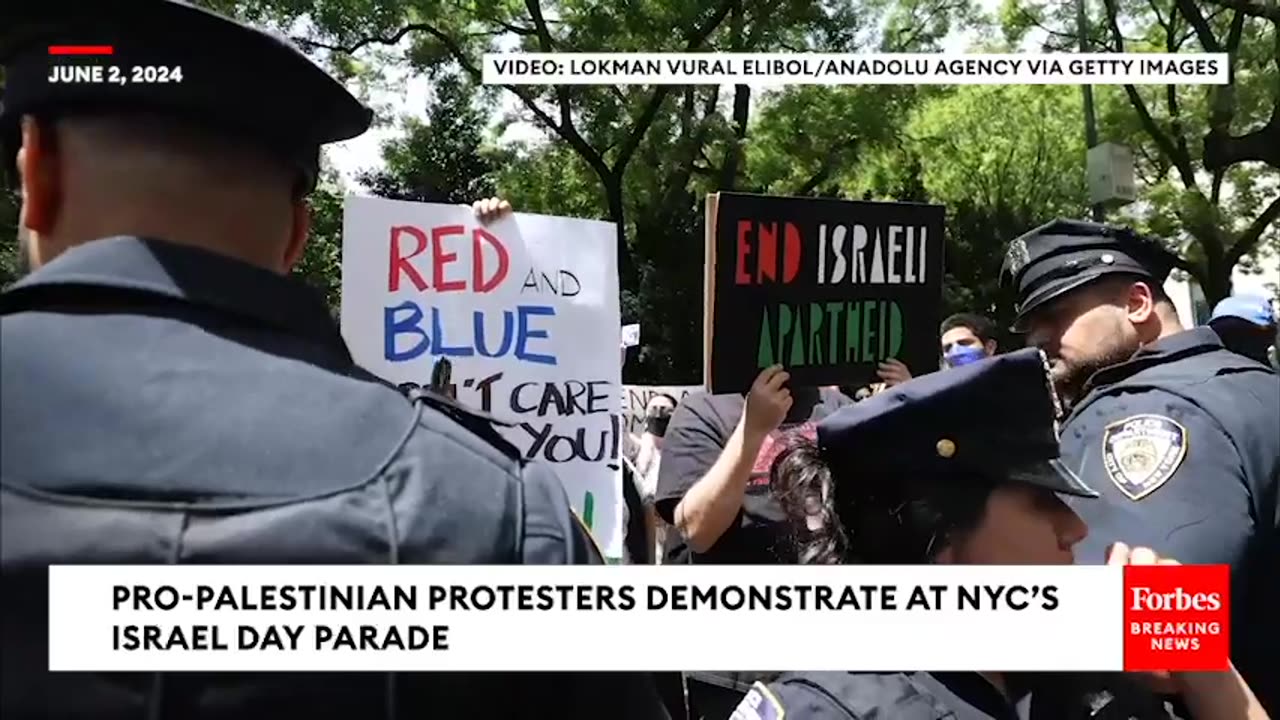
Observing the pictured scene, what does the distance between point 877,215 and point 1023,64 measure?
0.59m

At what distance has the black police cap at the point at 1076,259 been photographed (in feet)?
10.3

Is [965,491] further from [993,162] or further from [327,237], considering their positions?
[993,162]

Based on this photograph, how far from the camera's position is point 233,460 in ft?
3.68

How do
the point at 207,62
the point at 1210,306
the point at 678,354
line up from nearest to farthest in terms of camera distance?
1. the point at 207,62
2. the point at 1210,306
3. the point at 678,354

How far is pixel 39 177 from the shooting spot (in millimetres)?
1214

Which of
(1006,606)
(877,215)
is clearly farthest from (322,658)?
(877,215)

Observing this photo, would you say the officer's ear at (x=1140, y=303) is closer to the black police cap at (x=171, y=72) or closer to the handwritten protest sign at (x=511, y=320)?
the handwritten protest sign at (x=511, y=320)

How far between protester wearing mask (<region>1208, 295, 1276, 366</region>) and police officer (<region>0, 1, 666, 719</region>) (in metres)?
4.32

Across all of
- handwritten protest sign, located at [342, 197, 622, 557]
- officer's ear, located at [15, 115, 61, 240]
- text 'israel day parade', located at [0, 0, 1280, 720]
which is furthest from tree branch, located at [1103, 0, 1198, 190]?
officer's ear, located at [15, 115, 61, 240]

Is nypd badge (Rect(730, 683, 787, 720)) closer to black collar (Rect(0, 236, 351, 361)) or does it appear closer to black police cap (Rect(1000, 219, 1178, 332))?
black collar (Rect(0, 236, 351, 361))

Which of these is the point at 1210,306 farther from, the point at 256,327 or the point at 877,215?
the point at 256,327

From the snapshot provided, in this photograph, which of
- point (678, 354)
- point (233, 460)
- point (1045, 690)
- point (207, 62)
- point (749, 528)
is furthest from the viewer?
point (678, 354)

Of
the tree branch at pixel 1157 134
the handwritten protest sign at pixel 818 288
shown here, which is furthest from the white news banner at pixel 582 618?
the tree branch at pixel 1157 134

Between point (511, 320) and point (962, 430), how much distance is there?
2.08m
